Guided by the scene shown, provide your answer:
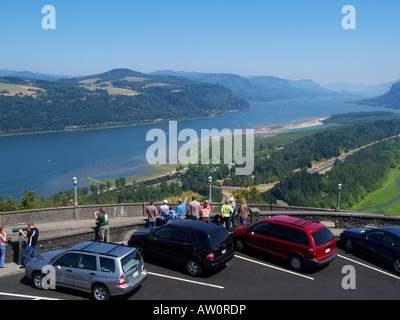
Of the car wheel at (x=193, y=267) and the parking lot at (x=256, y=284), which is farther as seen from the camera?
the car wheel at (x=193, y=267)

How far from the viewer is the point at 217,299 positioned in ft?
29.2

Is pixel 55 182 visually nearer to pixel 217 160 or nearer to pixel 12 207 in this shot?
pixel 217 160

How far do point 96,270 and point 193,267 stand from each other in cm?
267

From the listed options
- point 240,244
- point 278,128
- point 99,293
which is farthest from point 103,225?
point 278,128

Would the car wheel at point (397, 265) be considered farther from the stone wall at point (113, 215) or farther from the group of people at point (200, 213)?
the group of people at point (200, 213)

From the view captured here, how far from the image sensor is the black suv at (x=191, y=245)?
9992 millimetres

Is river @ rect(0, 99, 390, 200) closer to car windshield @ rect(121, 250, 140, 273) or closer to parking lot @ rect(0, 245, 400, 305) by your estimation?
parking lot @ rect(0, 245, 400, 305)

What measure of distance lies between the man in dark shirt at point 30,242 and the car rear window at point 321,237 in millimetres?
7773

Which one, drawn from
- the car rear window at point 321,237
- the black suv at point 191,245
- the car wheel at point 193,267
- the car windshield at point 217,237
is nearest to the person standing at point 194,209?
the black suv at point 191,245

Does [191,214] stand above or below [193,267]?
above

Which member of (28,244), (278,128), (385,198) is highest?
(28,244)

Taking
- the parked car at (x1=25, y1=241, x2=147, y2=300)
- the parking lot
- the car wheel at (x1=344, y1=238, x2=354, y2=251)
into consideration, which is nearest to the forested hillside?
the car wheel at (x1=344, y1=238, x2=354, y2=251)

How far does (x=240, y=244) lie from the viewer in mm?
11891

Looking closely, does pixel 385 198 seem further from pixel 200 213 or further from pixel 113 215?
pixel 200 213
